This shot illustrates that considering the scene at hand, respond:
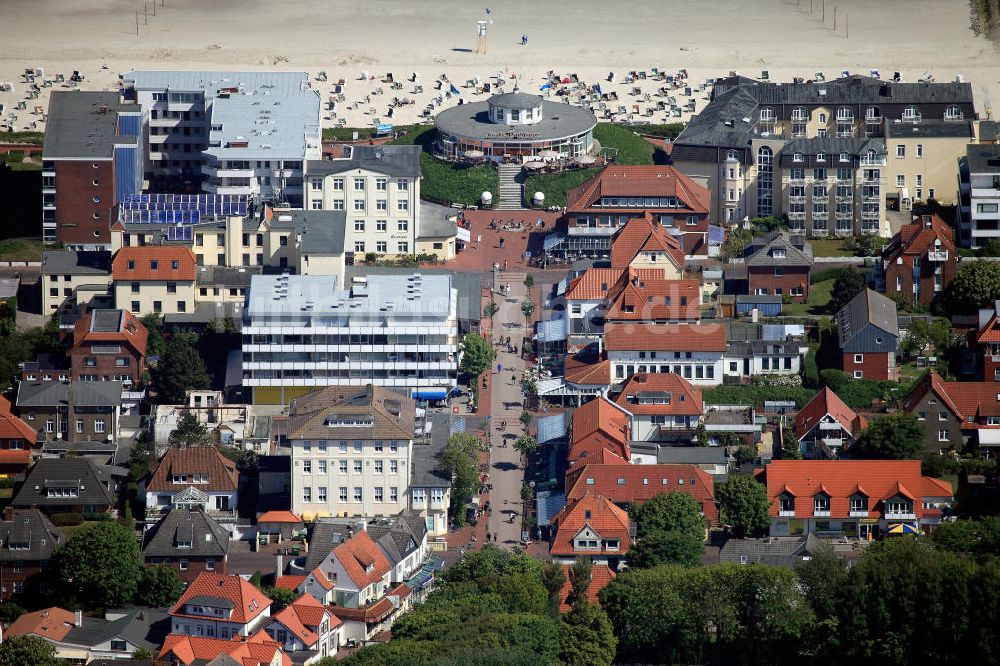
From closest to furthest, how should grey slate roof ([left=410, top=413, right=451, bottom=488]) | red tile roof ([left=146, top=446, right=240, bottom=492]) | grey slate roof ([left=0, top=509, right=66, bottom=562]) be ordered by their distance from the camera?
grey slate roof ([left=0, top=509, right=66, bottom=562]) → grey slate roof ([left=410, top=413, right=451, bottom=488]) → red tile roof ([left=146, top=446, right=240, bottom=492])

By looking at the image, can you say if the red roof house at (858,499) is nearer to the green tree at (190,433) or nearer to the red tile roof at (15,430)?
the green tree at (190,433)

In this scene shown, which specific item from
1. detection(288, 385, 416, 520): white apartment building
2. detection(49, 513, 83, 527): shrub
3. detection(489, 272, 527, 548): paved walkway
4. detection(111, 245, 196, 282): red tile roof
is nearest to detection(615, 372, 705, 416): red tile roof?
detection(489, 272, 527, 548): paved walkway

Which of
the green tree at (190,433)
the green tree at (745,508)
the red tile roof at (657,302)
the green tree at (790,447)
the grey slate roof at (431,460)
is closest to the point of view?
the green tree at (745,508)

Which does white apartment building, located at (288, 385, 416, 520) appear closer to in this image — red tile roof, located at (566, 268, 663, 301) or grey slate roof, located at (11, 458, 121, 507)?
grey slate roof, located at (11, 458, 121, 507)

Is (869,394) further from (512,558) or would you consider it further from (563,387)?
(512,558)

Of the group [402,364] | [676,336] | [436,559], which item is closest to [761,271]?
[676,336]

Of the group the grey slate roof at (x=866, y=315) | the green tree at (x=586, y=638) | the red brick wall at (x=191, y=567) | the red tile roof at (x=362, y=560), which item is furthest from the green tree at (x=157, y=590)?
the grey slate roof at (x=866, y=315)

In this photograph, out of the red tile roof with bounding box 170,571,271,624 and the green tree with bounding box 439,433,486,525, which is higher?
the green tree with bounding box 439,433,486,525
